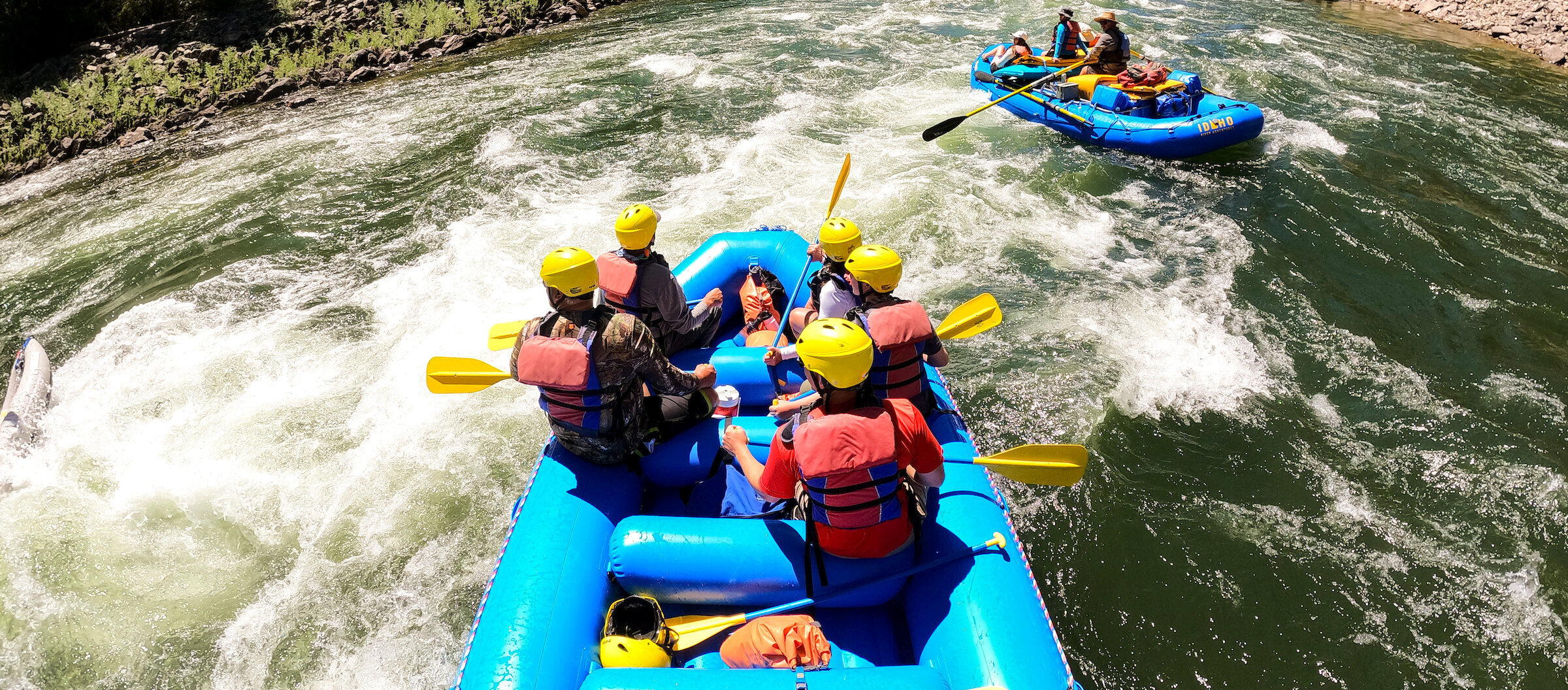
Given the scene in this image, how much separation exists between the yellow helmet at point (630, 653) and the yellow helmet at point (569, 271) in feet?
4.46

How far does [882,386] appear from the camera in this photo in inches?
138

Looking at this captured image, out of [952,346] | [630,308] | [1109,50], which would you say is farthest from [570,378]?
[1109,50]

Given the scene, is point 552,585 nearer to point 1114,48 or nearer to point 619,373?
point 619,373

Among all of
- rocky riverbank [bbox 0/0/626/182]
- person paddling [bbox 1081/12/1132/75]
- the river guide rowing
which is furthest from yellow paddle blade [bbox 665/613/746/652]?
rocky riverbank [bbox 0/0/626/182]

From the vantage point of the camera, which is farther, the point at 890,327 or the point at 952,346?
the point at 952,346

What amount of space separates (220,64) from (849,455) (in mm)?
13630

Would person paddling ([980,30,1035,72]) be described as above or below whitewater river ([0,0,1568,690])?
above

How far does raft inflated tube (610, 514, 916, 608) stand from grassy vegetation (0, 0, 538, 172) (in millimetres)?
11215

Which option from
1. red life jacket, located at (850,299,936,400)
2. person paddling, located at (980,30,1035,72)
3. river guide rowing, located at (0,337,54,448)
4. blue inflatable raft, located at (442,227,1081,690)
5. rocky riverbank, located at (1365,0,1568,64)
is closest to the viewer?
blue inflatable raft, located at (442,227,1081,690)

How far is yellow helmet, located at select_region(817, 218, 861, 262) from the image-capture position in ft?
13.6

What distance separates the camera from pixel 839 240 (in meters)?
4.15

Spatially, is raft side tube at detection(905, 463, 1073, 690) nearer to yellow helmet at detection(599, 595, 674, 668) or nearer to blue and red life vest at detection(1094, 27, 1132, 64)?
yellow helmet at detection(599, 595, 674, 668)

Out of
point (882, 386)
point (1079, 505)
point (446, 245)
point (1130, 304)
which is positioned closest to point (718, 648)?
point (882, 386)

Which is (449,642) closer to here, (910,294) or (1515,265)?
(910,294)
